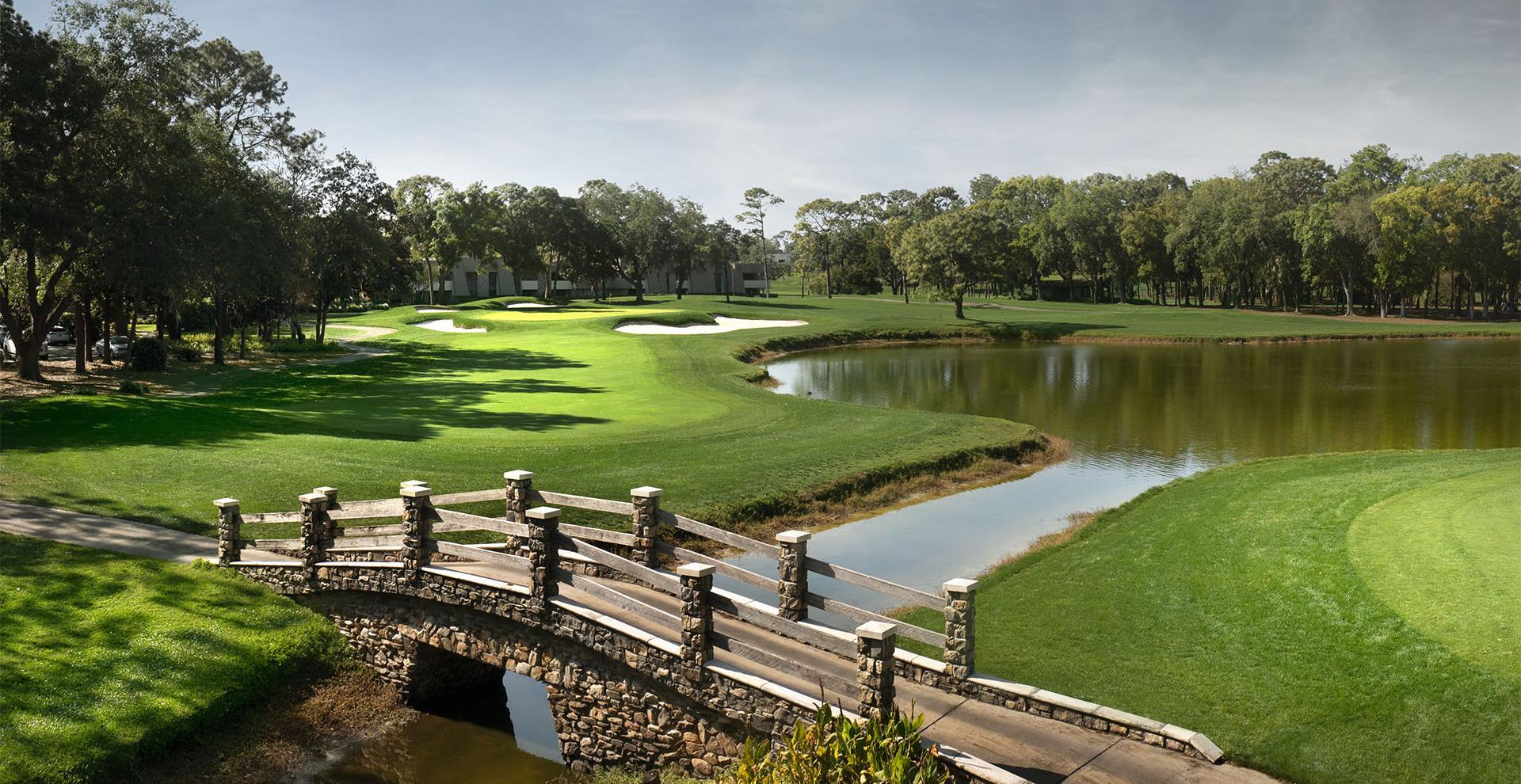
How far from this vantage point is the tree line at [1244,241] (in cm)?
8912

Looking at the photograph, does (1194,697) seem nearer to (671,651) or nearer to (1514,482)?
(671,651)

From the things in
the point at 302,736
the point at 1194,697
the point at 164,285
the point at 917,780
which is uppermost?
the point at 164,285

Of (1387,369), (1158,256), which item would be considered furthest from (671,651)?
(1158,256)

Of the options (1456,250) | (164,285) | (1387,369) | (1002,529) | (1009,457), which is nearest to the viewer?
(1002,529)

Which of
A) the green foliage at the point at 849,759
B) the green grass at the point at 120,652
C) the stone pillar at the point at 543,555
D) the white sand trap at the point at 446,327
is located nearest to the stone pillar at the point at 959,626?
the green foliage at the point at 849,759

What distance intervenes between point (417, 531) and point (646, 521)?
3292mm

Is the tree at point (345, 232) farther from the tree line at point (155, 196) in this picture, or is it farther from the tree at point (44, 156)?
the tree at point (44, 156)

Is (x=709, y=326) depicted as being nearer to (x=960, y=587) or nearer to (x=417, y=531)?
(x=417, y=531)

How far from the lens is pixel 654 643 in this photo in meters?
11.7

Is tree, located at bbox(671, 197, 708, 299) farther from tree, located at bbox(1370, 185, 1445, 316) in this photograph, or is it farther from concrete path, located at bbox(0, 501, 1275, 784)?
concrete path, located at bbox(0, 501, 1275, 784)

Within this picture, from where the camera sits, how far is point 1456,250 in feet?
290

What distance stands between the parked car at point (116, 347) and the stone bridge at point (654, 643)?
4406cm

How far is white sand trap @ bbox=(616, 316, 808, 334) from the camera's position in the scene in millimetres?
71812

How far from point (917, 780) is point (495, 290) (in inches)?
5420
